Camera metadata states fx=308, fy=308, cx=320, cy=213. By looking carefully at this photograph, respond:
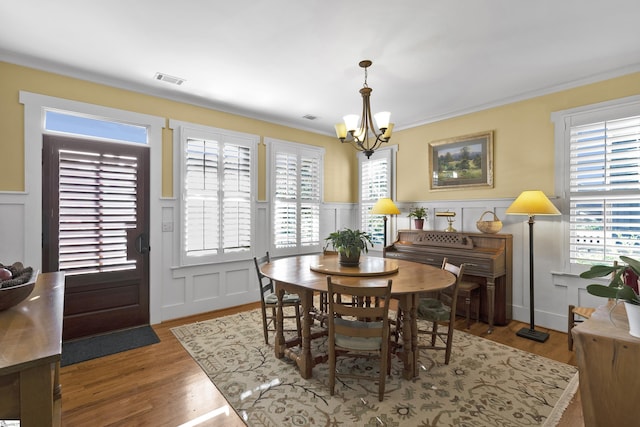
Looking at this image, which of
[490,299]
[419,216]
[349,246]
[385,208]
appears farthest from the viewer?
[385,208]

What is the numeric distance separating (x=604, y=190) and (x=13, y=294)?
4675 millimetres

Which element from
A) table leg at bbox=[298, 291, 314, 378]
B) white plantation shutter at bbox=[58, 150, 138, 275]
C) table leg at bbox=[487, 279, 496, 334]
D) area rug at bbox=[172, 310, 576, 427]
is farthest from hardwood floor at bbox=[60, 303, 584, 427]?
white plantation shutter at bbox=[58, 150, 138, 275]

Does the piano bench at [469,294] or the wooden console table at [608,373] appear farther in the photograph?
the piano bench at [469,294]

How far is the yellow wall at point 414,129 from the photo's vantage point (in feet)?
9.53

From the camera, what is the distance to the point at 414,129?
16.0ft

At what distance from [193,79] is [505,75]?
3.35 metres

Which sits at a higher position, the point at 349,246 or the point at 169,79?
the point at 169,79

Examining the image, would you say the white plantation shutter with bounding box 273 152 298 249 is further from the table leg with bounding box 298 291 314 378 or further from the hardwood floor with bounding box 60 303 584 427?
the table leg with bounding box 298 291 314 378

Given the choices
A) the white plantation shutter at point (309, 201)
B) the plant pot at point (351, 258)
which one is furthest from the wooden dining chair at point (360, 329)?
the white plantation shutter at point (309, 201)

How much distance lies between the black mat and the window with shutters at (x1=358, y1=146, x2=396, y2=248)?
3.60m

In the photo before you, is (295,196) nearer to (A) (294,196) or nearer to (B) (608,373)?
(A) (294,196)

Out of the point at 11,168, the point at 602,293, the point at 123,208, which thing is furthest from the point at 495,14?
the point at 11,168

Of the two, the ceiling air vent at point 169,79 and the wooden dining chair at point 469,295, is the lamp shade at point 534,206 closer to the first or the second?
the wooden dining chair at point 469,295

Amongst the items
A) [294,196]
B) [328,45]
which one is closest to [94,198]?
[294,196]
